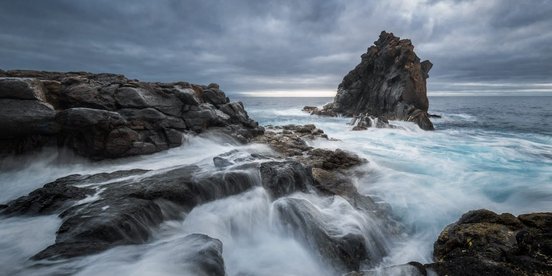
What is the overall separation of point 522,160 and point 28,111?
21.0 metres

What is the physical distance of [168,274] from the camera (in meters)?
4.43

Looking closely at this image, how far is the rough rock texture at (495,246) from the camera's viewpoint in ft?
14.5

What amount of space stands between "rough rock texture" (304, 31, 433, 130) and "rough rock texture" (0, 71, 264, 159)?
25.7 m

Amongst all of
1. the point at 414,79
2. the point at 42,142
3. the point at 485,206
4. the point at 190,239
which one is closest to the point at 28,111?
the point at 42,142

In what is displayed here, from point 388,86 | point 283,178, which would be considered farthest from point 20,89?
point 388,86

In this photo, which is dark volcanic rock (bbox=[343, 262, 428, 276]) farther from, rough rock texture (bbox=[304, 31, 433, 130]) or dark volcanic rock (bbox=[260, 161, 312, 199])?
rough rock texture (bbox=[304, 31, 433, 130])

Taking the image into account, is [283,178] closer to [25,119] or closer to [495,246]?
[495,246]

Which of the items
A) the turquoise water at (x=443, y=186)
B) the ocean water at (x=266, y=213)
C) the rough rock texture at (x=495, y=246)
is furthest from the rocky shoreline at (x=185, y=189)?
the turquoise water at (x=443, y=186)

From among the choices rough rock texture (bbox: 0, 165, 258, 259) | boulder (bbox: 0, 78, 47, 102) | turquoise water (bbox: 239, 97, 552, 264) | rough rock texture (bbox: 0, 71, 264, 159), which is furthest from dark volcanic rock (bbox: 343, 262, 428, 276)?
boulder (bbox: 0, 78, 47, 102)

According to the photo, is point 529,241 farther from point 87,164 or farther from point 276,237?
point 87,164

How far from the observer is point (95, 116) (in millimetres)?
10281

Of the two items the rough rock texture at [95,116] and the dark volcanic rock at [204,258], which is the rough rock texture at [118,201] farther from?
the rough rock texture at [95,116]

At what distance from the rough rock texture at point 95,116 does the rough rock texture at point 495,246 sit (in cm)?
1005

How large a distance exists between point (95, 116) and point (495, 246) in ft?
37.0
